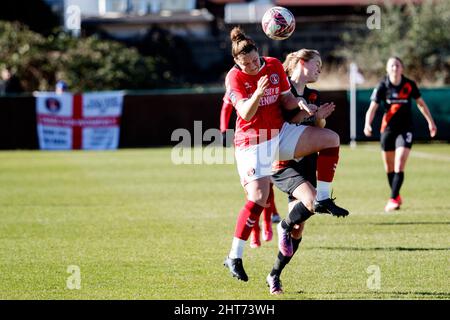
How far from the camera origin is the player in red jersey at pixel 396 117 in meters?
12.7

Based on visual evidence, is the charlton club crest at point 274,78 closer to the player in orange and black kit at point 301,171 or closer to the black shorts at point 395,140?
the player in orange and black kit at point 301,171

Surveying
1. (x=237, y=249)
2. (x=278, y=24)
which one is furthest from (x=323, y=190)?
(x=278, y=24)

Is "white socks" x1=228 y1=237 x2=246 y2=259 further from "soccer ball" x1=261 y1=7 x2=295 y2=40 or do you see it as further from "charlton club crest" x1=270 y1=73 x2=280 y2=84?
"soccer ball" x1=261 y1=7 x2=295 y2=40

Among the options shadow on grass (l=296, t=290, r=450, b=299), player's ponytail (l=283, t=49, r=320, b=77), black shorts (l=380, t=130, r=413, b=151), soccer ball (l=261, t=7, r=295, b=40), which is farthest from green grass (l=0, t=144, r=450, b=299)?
soccer ball (l=261, t=7, r=295, b=40)

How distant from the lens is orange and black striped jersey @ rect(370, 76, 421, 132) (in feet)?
42.2

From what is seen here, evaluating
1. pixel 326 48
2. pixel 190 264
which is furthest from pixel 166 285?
pixel 326 48

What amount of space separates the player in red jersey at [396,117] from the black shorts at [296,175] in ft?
15.2

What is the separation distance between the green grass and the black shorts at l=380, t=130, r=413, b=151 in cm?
88

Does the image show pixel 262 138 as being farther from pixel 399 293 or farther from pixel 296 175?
pixel 399 293

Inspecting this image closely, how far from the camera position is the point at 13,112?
28.0 meters

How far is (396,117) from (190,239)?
410cm

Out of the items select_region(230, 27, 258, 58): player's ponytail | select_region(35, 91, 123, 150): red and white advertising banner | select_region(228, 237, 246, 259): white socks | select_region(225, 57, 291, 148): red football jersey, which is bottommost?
select_region(35, 91, 123, 150): red and white advertising banner

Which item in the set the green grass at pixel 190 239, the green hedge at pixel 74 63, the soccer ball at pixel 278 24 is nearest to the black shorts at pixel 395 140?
the green grass at pixel 190 239

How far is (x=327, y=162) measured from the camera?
7652 millimetres
